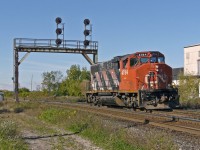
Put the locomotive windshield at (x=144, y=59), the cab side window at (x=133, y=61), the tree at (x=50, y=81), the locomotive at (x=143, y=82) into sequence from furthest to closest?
the tree at (x=50, y=81)
the cab side window at (x=133, y=61)
the locomotive windshield at (x=144, y=59)
the locomotive at (x=143, y=82)

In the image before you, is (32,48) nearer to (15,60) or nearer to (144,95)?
(15,60)

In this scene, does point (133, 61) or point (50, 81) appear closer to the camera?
point (133, 61)

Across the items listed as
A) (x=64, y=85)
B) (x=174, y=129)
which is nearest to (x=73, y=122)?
(x=174, y=129)

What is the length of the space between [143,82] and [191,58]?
121 feet

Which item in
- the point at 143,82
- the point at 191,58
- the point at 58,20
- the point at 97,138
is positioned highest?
the point at 58,20

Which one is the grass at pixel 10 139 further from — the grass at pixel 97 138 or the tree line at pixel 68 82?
the tree line at pixel 68 82

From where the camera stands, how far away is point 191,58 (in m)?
57.5

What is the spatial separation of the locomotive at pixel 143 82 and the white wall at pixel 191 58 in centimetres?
3302

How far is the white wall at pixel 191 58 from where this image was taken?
5625 cm

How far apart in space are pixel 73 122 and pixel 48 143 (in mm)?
4154

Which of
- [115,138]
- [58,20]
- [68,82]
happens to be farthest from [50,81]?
[115,138]

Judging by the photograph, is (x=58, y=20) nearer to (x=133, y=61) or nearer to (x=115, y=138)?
(x=133, y=61)

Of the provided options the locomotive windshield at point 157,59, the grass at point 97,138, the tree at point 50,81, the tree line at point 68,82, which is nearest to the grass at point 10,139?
the grass at point 97,138

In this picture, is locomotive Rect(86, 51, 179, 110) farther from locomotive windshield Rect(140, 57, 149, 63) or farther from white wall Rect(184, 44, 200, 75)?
white wall Rect(184, 44, 200, 75)
